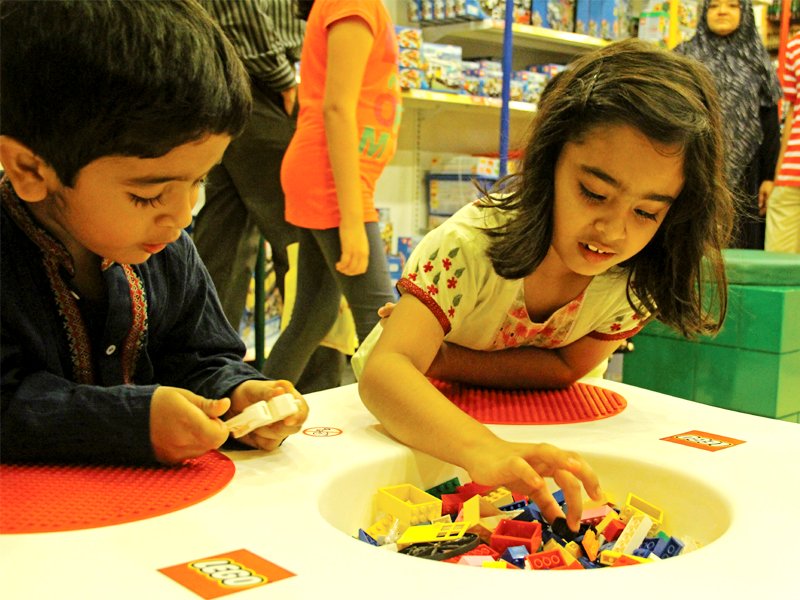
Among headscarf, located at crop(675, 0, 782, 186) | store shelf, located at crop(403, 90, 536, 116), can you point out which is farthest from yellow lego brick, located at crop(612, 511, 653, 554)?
headscarf, located at crop(675, 0, 782, 186)

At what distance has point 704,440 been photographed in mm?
901

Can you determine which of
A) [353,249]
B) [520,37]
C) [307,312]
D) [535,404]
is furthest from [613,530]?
[520,37]

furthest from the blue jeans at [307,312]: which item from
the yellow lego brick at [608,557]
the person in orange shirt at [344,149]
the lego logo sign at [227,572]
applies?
the lego logo sign at [227,572]

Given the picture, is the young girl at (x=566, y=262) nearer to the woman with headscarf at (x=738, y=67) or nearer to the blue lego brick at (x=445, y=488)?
the blue lego brick at (x=445, y=488)

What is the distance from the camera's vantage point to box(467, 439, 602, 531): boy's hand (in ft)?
2.36

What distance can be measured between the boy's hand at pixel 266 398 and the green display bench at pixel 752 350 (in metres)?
1.04

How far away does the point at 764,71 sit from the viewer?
9.25ft

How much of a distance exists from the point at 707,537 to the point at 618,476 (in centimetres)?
12

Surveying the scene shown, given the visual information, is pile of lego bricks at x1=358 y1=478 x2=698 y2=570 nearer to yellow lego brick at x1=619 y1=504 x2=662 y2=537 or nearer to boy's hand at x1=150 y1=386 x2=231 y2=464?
yellow lego brick at x1=619 y1=504 x2=662 y2=537

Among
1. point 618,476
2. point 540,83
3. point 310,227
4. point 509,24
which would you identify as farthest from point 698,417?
point 540,83

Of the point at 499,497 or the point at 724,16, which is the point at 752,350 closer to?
the point at 499,497

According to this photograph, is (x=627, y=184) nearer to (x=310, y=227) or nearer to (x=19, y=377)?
(x=19, y=377)

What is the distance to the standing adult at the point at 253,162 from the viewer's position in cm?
175

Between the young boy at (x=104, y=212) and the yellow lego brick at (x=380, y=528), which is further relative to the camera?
the yellow lego brick at (x=380, y=528)
